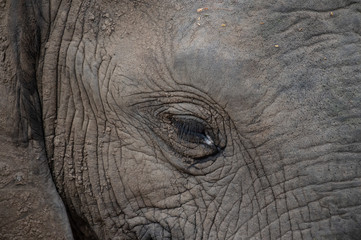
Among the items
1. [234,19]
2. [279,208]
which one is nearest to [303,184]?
[279,208]

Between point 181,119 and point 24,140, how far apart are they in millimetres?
713

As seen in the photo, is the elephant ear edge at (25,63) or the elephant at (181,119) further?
the elephant ear edge at (25,63)

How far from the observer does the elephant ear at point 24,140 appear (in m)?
2.35

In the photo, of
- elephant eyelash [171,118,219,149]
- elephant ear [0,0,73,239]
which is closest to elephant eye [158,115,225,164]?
elephant eyelash [171,118,219,149]

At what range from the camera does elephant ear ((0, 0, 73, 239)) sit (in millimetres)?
2352

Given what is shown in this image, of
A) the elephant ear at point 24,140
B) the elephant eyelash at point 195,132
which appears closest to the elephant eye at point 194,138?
the elephant eyelash at point 195,132

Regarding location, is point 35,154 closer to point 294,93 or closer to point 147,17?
point 147,17

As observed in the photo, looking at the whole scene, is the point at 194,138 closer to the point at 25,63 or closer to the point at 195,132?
the point at 195,132

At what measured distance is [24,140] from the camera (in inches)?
94.7

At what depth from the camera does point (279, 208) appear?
2.25 m

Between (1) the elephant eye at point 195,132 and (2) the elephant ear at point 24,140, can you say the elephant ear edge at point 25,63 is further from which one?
(1) the elephant eye at point 195,132

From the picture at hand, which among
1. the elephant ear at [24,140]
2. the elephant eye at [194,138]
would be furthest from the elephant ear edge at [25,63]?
the elephant eye at [194,138]

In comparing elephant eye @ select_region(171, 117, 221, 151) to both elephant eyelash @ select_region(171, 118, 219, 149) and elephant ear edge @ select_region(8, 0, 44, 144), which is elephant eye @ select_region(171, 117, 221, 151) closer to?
elephant eyelash @ select_region(171, 118, 219, 149)

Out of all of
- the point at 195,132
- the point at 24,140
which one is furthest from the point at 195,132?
the point at 24,140
